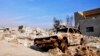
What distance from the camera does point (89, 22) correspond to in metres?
39.2

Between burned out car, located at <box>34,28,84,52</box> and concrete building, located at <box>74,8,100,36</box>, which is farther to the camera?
concrete building, located at <box>74,8,100,36</box>

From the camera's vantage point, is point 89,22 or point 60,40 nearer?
point 60,40

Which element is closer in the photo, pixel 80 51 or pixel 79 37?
pixel 80 51

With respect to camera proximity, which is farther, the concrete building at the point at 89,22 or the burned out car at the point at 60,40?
the concrete building at the point at 89,22

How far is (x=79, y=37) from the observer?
2200 cm

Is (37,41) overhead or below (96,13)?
below

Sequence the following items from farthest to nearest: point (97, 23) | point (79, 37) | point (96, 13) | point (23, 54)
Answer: point (96, 13) < point (97, 23) < point (79, 37) < point (23, 54)

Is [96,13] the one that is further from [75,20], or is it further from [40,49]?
[40,49]

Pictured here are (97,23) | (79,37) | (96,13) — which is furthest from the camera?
(96,13)

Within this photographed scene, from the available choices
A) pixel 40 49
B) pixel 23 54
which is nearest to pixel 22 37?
pixel 40 49

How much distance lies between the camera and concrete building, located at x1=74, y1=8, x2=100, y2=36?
3759 centimetres

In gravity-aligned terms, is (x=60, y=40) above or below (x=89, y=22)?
below

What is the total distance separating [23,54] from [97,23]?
22.9 metres

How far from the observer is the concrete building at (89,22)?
37.6 meters
